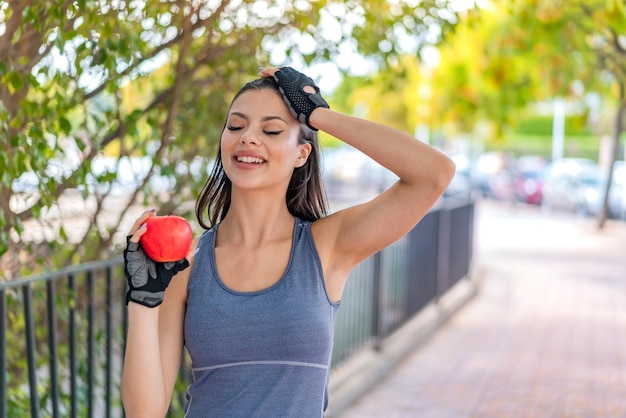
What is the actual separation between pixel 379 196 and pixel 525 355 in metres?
7.38

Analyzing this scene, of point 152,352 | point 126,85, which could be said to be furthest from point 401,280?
point 152,352

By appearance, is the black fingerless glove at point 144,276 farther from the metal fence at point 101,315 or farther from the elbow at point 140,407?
the metal fence at point 101,315

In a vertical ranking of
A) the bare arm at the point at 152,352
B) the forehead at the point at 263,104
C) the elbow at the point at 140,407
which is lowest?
the elbow at the point at 140,407

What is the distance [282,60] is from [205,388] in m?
3.60

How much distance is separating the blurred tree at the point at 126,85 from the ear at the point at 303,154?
1.18m

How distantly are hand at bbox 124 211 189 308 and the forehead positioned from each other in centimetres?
42

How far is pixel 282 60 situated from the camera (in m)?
5.77

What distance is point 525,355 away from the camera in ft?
31.3

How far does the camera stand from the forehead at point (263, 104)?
99.9 inches

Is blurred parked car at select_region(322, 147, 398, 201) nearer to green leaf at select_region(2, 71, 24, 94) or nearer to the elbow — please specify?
green leaf at select_region(2, 71, 24, 94)

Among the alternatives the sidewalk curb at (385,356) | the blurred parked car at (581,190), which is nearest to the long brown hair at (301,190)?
the sidewalk curb at (385,356)

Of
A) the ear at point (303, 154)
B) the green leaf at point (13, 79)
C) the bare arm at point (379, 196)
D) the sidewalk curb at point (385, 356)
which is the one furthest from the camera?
the sidewalk curb at point (385, 356)

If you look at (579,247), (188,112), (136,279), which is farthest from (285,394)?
(579,247)

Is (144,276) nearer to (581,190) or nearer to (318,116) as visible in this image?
(318,116)
